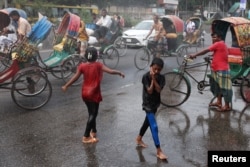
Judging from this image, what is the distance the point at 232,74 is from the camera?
28.2ft

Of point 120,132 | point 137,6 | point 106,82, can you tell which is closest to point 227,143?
point 120,132

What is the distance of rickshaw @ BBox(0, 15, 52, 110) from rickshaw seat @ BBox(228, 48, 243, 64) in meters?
4.42

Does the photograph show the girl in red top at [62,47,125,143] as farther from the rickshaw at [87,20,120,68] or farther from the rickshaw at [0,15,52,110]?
the rickshaw at [87,20,120,68]

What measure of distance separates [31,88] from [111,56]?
605 cm

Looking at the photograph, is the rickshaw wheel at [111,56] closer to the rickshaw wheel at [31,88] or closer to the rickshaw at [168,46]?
the rickshaw at [168,46]

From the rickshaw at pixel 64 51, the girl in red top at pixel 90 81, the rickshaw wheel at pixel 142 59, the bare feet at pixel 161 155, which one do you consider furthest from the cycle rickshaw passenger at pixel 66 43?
the bare feet at pixel 161 155

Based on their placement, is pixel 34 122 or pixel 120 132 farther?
pixel 34 122

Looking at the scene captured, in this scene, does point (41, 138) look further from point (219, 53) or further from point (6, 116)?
point (219, 53)

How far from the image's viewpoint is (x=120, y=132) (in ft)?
20.1

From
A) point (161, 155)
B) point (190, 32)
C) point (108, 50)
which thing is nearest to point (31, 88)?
point (161, 155)

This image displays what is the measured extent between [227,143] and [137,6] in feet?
135

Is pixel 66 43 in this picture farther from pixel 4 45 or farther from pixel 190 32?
pixel 190 32

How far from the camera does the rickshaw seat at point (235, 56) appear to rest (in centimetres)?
893

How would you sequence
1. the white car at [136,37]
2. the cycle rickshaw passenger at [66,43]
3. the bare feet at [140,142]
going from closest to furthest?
the bare feet at [140,142], the cycle rickshaw passenger at [66,43], the white car at [136,37]
